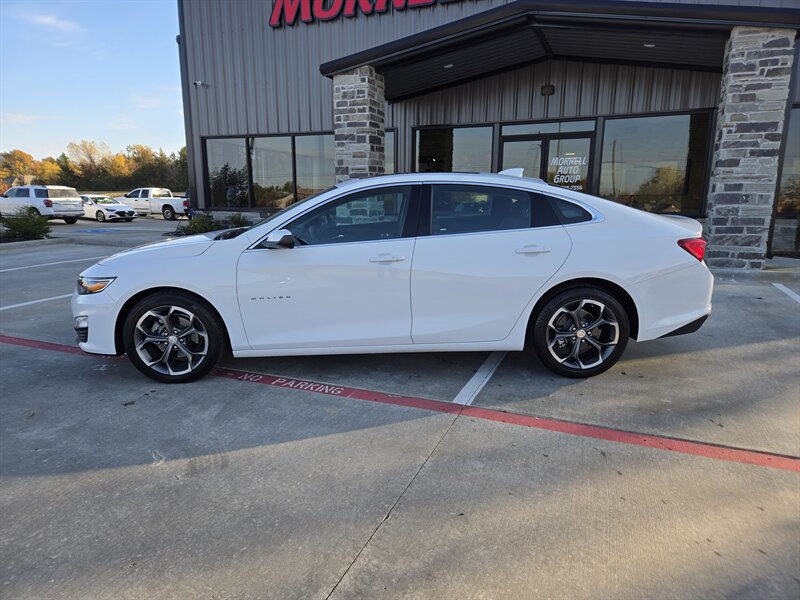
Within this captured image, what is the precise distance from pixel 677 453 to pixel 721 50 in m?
8.38

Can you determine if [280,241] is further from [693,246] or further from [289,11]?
[289,11]

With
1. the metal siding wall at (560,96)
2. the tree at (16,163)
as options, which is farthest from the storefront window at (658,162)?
the tree at (16,163)

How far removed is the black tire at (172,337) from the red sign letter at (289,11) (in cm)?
1125

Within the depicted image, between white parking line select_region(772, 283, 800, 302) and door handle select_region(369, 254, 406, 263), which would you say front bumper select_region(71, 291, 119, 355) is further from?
white parking line select_region(772, 283, 800, 302)

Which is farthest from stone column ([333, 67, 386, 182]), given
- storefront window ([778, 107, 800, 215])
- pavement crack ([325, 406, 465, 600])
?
storefront window ([778, 107, 800, 215])

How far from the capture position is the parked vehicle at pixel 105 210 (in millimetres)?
26469

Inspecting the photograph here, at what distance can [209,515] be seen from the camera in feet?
8.23

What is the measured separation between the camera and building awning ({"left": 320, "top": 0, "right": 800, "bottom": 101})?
288 inches

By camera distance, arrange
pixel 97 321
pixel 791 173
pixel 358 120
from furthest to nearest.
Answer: pixel 791 173 < pixel 358 120 < pixel 97 321

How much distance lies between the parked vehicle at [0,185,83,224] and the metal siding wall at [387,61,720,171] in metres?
19.1

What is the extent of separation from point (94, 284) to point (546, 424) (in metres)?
3.45

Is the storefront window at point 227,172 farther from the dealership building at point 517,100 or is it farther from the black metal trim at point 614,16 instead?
the black metal trim at point 614,16

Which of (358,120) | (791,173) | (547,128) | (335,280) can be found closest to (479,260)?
(335,280)

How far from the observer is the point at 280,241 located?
12.4ft
